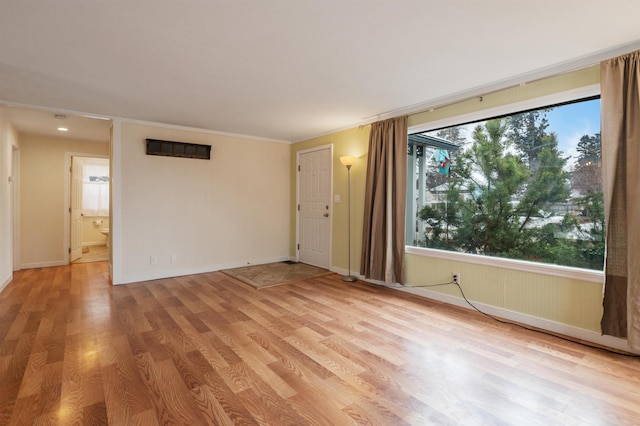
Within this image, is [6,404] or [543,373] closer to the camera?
[6,404]

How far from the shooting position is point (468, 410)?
174 cm

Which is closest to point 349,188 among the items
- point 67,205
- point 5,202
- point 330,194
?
point 330,194

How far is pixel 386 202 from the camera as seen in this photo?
162 inches

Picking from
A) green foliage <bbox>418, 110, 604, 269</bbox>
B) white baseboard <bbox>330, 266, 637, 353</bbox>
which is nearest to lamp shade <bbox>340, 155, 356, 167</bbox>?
green foliage <bbox>418, 110, 604, 269</bbox>

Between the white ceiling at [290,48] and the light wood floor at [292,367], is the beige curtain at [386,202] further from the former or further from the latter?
the light wood floor at [292,367]

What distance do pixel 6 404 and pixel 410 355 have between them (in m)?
2.58

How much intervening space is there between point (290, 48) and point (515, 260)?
293 cm

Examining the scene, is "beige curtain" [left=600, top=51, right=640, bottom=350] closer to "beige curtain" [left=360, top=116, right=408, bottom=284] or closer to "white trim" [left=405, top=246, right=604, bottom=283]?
"white trim" [left=405, top=246, right=604, bottom=283]

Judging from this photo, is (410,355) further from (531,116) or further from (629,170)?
(531,116)

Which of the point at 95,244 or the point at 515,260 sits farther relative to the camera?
the point at 95,244

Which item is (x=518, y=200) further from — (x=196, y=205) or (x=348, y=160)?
(x=196, y=205)

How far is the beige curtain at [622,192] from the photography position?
2.30m

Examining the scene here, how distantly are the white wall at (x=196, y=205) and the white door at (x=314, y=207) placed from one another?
0.41 m

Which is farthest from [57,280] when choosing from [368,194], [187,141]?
[368,194]
